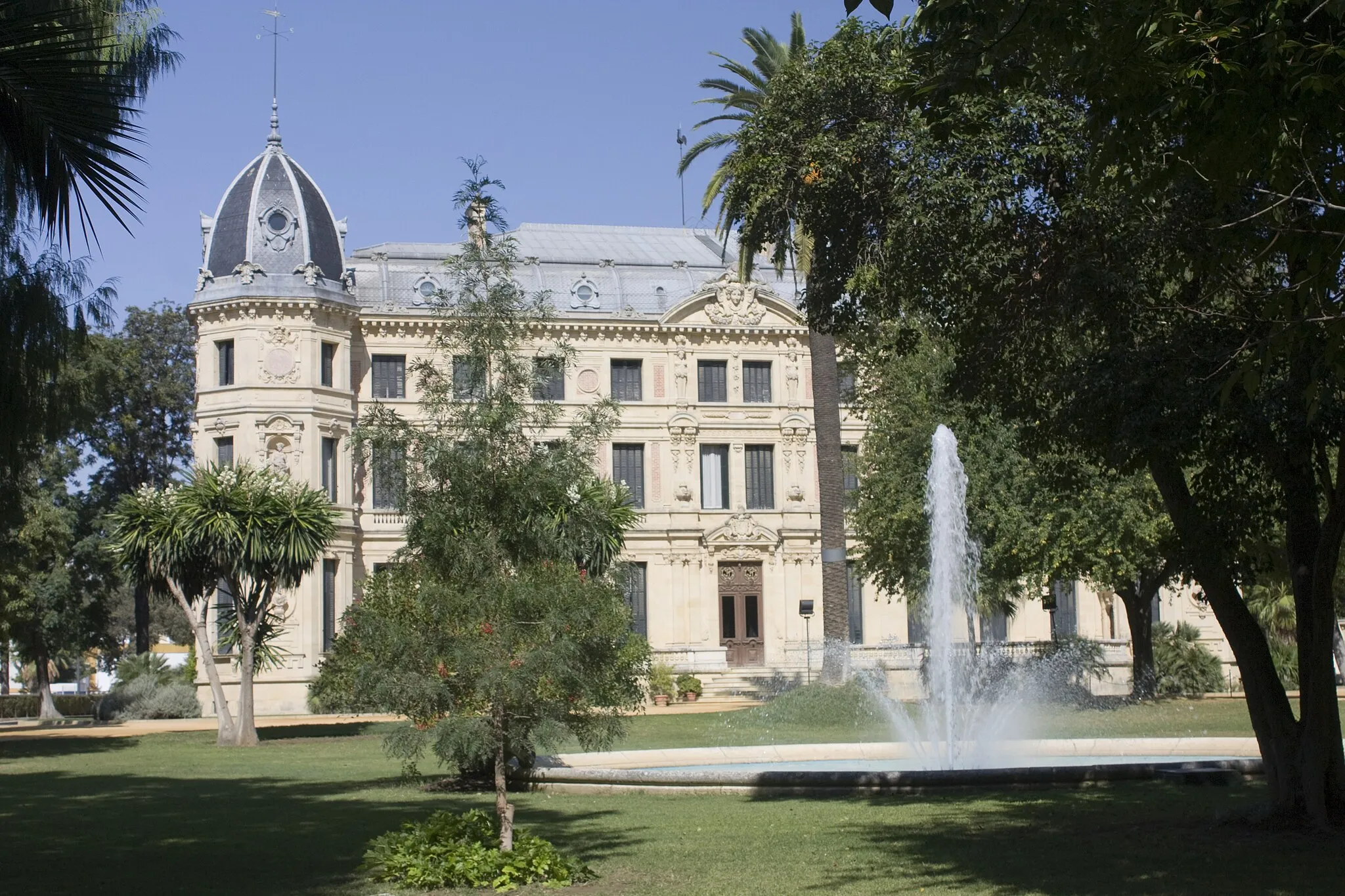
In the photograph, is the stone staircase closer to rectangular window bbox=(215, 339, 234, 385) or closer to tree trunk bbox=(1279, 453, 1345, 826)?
rectangular window bbox=(215, 339, 234, 385)

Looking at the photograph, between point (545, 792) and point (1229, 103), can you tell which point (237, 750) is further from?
point (1229, 103)

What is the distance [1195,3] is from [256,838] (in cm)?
1153

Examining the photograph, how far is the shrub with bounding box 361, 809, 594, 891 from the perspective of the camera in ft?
37.9

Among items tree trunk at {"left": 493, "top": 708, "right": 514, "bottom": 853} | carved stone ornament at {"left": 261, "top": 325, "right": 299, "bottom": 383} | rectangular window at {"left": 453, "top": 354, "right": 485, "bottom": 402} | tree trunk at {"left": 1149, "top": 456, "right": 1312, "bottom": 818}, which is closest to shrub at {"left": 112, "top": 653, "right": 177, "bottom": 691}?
carved stone ornament at {"left": 261, "top": 325, "right": 299, "bottom": 383}

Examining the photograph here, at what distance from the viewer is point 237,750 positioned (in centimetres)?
2833

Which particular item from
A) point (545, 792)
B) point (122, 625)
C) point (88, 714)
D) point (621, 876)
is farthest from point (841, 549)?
point (122, 625)

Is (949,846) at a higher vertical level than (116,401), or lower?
lower

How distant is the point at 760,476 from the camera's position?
171 ft

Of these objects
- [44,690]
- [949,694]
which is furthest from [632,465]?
[949,694]

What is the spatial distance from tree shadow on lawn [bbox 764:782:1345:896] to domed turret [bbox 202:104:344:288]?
118ft

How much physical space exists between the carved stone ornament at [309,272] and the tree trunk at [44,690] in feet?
60.9

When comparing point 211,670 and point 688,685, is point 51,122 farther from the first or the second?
point 688,685

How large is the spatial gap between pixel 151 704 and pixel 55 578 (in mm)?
13006

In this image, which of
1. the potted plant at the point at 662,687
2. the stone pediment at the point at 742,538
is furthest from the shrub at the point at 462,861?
the stone pediment at the point at 742,538
